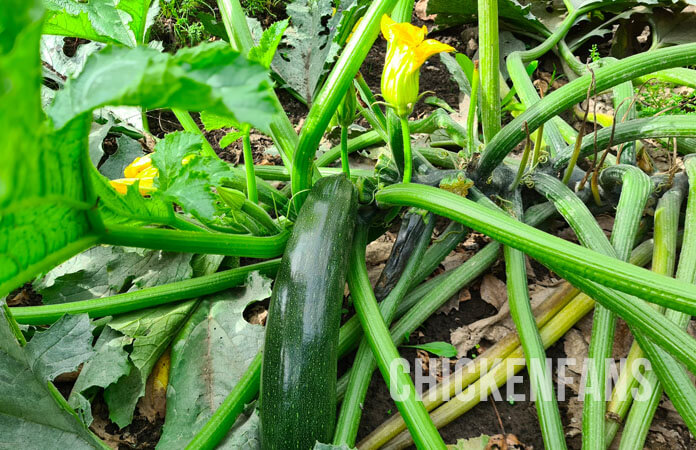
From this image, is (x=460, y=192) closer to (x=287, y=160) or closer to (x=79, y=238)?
(x=287, y=160)

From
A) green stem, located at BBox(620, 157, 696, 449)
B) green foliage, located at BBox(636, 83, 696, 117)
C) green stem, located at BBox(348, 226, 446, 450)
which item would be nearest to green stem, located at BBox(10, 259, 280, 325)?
green stem, located at BBox(348, 226, 446, 450)

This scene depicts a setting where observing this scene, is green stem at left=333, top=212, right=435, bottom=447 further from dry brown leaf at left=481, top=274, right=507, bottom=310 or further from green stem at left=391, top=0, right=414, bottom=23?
green stem at left=391, top=0, right=414, bottom=23

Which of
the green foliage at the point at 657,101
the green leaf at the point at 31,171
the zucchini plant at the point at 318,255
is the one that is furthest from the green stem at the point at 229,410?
the green foliage at the point at 657,101

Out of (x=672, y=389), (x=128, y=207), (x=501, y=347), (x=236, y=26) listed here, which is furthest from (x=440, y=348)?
(x=236, y=26)

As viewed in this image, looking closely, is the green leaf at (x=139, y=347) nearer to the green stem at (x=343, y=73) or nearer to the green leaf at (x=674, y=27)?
the green stem at (x=343, y=73)

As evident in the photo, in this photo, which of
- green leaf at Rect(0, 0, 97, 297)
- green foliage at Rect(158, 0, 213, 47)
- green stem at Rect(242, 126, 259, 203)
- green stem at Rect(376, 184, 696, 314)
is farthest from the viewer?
green foliage at Rect(158, 0, 213, 47)
